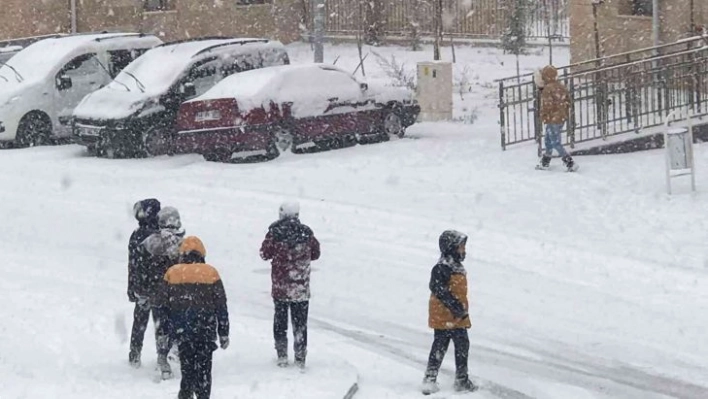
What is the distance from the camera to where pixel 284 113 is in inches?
795

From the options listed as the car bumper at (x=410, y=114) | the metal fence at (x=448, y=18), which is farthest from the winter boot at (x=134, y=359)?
the metal fence at (x=448, y=18)

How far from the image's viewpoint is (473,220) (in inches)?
606

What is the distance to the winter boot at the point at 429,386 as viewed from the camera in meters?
9.75

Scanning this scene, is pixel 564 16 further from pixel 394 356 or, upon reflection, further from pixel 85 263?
pixel 394 356

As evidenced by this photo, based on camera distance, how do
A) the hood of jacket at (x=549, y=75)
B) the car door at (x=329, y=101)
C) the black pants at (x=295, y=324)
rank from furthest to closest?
1. the car door at (x=329, y=101)
2. the hood of jacket at (x=549, y=75)
3. the black pants at (x=295, y=324)

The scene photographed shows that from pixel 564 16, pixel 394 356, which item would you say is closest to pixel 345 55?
pixel 564 16

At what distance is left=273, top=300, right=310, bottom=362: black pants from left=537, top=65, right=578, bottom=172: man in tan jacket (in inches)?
337

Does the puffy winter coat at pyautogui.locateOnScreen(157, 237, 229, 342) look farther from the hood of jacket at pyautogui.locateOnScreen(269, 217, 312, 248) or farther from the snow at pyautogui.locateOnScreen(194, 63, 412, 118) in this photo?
the snow at pyautogui.locateOnScreen(194, 63, 412, 118)

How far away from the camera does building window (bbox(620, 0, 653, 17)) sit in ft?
86.4

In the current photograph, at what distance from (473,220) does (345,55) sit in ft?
62.1

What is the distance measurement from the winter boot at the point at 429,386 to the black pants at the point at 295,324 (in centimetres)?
95

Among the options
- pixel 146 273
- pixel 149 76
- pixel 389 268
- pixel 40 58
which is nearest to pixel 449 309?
pixel 146 273

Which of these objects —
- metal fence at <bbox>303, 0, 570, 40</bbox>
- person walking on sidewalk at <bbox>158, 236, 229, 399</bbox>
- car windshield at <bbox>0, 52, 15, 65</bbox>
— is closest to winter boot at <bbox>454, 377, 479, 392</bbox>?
person walking on sidewalk at <bbox>158, 236, 229, 399</bbox>

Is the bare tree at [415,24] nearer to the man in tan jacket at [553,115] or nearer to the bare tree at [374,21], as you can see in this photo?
the bare tree at [374,21]
